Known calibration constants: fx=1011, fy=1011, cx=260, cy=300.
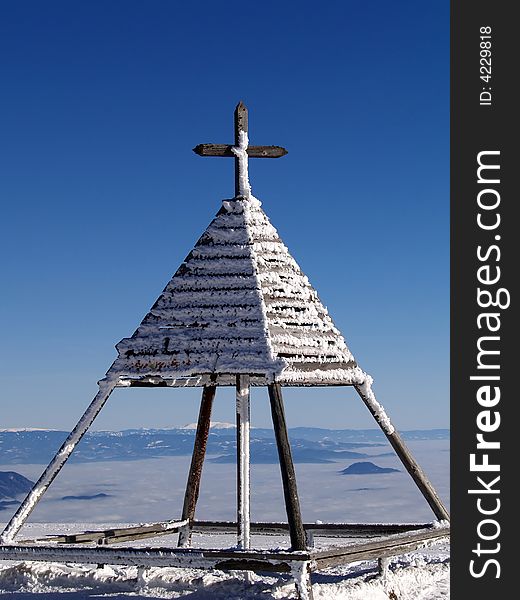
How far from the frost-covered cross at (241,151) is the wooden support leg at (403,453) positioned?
9.86 ft

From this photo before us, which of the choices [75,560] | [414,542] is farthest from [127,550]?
[414,542]

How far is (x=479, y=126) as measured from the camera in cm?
1006

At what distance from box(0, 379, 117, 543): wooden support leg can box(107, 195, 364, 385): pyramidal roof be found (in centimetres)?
26

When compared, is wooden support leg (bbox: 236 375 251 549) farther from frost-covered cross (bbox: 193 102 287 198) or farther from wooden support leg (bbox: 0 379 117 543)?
frost-covered cross (bbox: 193 102 287 198)

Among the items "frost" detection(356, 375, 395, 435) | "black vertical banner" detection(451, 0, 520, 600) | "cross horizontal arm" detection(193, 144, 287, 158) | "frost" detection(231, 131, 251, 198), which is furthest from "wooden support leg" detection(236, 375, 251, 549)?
"cross horizontal arm" detection(193, 144, 287, 158)

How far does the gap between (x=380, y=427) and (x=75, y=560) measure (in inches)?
167

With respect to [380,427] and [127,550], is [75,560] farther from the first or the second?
[380,427]

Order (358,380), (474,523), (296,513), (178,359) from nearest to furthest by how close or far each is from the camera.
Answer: (474,523) < (296,513) < (178,359) < (358,380)

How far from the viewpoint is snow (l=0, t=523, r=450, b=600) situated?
39.6ft

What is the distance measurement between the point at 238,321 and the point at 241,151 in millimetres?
2604

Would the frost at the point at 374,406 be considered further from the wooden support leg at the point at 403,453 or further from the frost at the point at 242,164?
the frost at the point at 242,164

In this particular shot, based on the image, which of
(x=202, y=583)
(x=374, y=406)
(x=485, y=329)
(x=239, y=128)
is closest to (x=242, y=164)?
(x=239, y=128)

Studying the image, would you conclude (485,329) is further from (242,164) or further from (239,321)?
(242,164)

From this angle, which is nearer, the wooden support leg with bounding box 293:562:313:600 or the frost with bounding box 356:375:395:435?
the wooden support leg with bounding box 293:562:313:600
